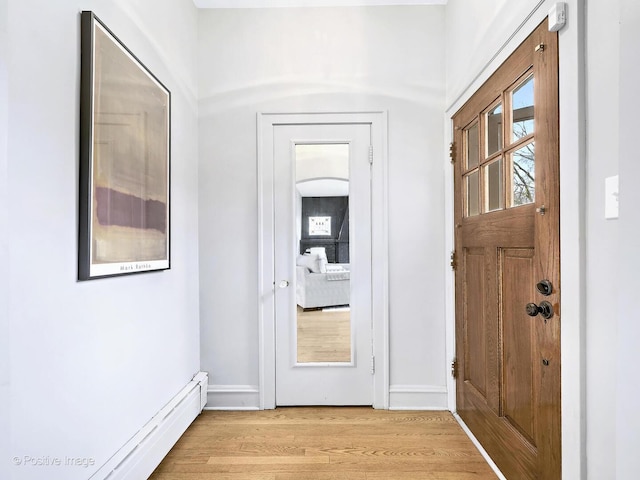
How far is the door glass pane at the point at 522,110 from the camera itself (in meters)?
1.43

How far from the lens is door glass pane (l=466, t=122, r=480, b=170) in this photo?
1.99 m

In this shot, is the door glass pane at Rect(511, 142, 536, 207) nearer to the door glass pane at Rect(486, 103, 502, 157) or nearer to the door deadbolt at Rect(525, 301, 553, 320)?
the door glass pane at Rect(486, 103, 502, 157)

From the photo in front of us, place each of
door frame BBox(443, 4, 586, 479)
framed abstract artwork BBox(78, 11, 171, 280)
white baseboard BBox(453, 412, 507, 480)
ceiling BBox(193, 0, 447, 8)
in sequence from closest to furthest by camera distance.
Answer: door frame BBox(443, 4, 586, 479), framed abstract artwork BBox(78, 11, 171, 280), white baseboard BBox(453, 412, 507, 480), ceiling BBox(193, 0, 447, 8)

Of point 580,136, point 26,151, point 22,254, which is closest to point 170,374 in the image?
point 22,254

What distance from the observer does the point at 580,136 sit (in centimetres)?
113

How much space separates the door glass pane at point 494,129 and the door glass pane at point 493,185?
0.24ft

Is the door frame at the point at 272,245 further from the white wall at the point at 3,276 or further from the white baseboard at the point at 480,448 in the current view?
the white wall at the point at 3,276

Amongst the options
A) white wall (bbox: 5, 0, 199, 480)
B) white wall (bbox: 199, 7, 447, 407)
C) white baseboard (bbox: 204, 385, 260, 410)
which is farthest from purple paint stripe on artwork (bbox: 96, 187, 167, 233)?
white baseboard (bbox: 204, 385, 260, 410)

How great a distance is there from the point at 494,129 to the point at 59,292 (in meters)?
1.98

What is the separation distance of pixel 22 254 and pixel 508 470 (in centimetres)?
207

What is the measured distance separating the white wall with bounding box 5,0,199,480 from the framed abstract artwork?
4 centimetres

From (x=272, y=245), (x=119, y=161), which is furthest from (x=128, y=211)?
(x=272, y=245)
